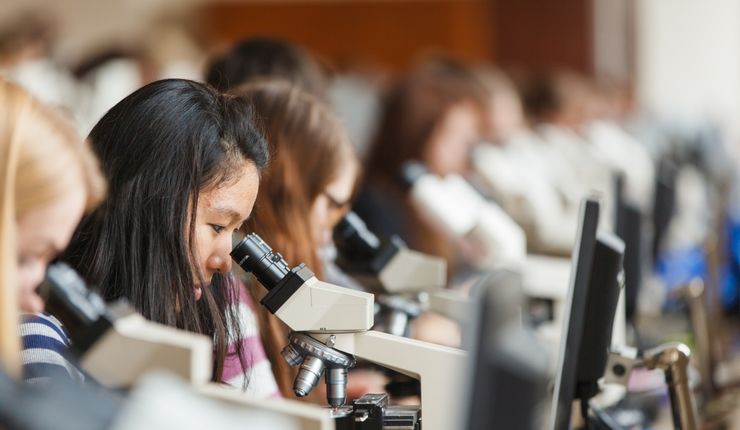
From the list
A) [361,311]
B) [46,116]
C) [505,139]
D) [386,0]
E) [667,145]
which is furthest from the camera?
[386,0]

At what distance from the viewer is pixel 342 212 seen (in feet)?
7.11

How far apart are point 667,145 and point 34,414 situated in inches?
202

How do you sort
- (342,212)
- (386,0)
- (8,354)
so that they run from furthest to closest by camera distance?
(386,0), (342,212), (8,354)

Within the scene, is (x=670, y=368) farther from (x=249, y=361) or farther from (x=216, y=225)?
(x=216, y=225)

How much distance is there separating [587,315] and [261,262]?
448 millimetres

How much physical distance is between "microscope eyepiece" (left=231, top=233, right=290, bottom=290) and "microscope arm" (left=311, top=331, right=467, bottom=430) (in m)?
0.08

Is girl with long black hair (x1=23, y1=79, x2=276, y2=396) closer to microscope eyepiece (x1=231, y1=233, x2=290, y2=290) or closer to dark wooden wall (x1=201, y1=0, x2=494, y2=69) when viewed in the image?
microscope eyepiece (x1=231, y1=233, x2=290, y2=290)

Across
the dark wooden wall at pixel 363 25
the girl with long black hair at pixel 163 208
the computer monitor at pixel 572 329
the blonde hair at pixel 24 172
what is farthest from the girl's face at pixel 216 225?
the dark wooden wall at pixel 363 25

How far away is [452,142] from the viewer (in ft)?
12.1

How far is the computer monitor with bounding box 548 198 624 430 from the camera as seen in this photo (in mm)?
1517

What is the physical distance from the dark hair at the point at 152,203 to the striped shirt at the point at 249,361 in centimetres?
16

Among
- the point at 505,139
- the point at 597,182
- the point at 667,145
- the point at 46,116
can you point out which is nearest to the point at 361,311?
the point at 46,116

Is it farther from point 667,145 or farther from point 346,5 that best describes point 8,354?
point 346,5

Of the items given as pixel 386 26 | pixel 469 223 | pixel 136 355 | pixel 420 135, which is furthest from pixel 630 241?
pixel 386 26
